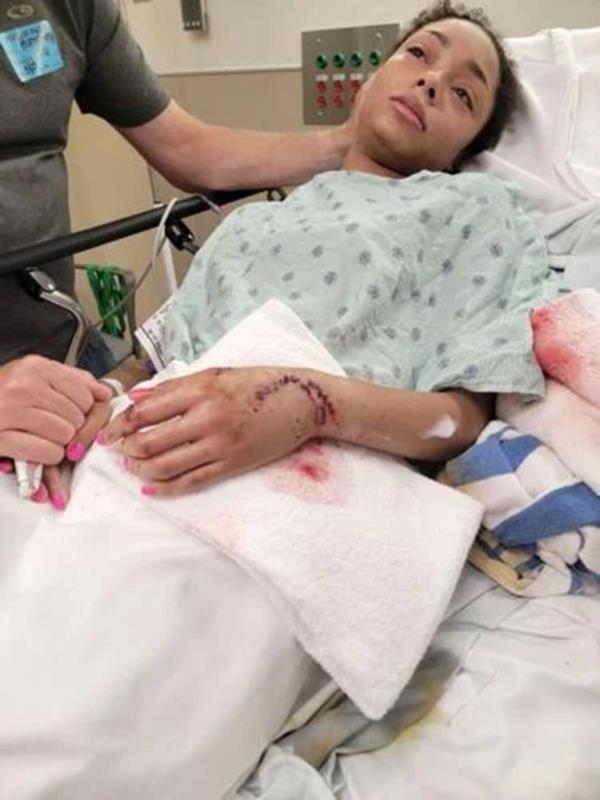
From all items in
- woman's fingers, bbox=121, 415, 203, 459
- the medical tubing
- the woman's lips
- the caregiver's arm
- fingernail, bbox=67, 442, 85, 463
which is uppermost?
the woman's lips

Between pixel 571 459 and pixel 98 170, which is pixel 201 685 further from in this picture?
pixel 98 170

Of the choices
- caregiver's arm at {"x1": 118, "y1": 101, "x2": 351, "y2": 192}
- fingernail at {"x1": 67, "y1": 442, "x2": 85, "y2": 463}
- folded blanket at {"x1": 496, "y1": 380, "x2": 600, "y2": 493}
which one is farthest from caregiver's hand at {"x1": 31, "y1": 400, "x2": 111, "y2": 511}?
caregiver's arm at {"x1": 118, "y1": 101, "x2": 351, "y2": 192}

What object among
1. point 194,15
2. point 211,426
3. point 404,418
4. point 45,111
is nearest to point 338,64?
point 194,15

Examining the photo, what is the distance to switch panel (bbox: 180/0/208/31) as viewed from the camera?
2.12 m

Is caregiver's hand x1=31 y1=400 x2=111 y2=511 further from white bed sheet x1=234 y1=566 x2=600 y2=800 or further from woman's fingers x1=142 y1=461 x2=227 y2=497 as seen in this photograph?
white bed sheet x1=234 y1=566 x2=600 y2=800

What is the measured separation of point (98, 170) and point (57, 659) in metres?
2.44

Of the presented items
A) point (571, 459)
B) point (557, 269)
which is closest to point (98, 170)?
point (557, 269)

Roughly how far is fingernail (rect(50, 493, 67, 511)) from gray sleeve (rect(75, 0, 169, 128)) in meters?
0.94

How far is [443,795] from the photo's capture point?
0.60 m

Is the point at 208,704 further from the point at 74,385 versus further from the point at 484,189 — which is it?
the point at 484,189

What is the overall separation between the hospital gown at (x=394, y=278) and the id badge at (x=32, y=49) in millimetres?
418

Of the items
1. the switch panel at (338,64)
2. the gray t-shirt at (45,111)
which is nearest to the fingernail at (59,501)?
the gray t-shirt at (45,111)

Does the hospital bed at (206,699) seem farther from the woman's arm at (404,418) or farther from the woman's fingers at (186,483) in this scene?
the woman's arm at (404,418)

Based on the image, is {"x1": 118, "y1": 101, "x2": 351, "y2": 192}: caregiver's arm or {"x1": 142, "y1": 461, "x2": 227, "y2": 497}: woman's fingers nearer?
{"x1": 142, "y1": 461, "x2": 227, "y2": 497}: woman's fingers
